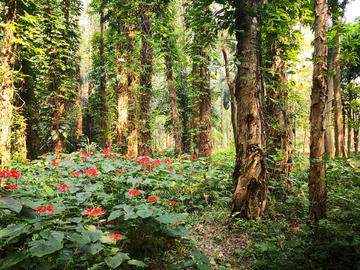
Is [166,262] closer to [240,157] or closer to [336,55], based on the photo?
[240,157]

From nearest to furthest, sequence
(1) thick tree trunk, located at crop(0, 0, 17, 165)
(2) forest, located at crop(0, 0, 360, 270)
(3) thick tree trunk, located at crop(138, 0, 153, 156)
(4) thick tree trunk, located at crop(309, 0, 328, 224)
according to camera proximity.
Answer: (2) forest, located at crop(0, 0, 360, 270), (4) thick tree trunk, located at crop(309, 0, 328, 224), (1) thick tree trunk, located at crop(0, 0, 17, 165), (3) thick tree trunk, located at crop(138, 0, 153, 156)

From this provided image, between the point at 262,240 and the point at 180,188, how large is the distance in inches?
74.2

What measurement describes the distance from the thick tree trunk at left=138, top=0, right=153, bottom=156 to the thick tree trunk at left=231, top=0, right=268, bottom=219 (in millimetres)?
3034

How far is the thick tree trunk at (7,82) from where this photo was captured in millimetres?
3969

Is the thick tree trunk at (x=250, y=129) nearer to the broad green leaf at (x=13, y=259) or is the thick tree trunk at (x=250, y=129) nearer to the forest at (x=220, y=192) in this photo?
the forest at (x=220, y=192)

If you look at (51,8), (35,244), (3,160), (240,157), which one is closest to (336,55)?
(240,157)

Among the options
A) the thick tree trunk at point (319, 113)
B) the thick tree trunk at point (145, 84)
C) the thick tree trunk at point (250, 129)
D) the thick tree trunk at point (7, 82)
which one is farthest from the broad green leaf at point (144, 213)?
the thick tree trunk at point (7, 82)

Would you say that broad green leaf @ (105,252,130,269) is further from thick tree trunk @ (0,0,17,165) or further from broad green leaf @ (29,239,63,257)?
thick tree trunk @ (0,0,17,165)

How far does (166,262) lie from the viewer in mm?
2205

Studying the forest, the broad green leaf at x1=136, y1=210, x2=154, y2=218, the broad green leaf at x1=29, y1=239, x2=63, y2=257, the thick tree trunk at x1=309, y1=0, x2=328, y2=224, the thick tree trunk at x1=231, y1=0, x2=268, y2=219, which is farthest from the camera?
the thick tree trunk at x1=231, y1=0, x2=268, y2=219

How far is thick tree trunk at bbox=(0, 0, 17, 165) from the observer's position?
397 cm

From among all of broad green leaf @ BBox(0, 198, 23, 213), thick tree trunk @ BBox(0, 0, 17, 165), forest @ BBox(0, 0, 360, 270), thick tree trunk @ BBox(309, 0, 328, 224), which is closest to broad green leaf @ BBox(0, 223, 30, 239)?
forest @ BBox(0, 0, 360, 270)

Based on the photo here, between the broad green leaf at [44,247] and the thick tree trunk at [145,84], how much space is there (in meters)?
3.88

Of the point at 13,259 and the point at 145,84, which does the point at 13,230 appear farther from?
the point at 145,84
